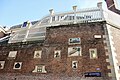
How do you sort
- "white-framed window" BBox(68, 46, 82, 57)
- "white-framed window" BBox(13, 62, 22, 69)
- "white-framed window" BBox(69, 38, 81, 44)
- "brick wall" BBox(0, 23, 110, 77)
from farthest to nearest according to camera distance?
"white-framed window" BBox(13, 62, 22, 69), "white-framed window" BBox(69, 38, 81, 44), "white-framed window" BBox(68, 46, 82, 57), "brick wall" BBox(0, 23, 110, 77)

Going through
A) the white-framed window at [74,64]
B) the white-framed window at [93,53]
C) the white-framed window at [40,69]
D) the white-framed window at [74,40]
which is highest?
the white-framed window at [74,40]


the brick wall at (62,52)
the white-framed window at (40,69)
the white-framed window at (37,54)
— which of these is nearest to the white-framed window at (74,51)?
the brick wall at (62,52)

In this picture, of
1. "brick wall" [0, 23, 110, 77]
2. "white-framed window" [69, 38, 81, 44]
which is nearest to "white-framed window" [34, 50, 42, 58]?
"brick wall" [0, 23, 110, 77]

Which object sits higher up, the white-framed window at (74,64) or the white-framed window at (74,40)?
the white-framed window at (74,40)

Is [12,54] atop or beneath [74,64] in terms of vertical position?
atop

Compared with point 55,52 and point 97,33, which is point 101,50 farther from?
point 55,52

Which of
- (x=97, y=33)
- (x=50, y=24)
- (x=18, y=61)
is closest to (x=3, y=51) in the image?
(x=18, y=61)

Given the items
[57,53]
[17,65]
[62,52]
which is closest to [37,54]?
[57,53]

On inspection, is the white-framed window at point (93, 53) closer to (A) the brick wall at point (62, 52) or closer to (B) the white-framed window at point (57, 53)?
(A) the brick wall at point (62, 52)

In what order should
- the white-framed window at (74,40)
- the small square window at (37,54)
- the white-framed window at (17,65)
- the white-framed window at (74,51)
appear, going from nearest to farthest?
the white-framed window at (74,51)
the white-framed window at (74,40)
the small square window at (37,54)
the white-framed window at (17,65)

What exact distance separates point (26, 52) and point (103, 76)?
6.15 metres

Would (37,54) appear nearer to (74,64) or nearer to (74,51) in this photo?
(74,51)

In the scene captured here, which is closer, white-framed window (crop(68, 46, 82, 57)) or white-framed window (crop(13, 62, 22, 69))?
white-framed window (crop(68, 46, 82, 57))

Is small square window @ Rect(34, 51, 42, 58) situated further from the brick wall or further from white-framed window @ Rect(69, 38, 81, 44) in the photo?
white-framed window @ Rect(69, 38, 81, 44)
